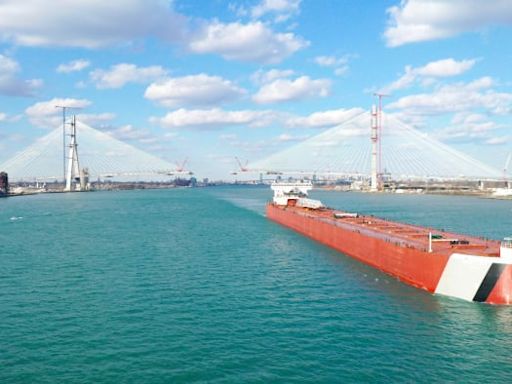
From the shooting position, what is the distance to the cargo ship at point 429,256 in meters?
20.1

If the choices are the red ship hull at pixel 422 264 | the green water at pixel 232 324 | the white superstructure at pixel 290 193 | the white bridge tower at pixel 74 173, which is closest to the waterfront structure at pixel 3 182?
the white bridge tower at pixel 74 173

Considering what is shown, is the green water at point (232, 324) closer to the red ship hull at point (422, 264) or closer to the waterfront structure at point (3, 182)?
the red ship hull at point (422, 264)

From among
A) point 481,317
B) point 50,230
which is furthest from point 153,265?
point 50,230

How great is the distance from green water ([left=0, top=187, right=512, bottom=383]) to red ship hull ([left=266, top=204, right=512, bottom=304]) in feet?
2.28

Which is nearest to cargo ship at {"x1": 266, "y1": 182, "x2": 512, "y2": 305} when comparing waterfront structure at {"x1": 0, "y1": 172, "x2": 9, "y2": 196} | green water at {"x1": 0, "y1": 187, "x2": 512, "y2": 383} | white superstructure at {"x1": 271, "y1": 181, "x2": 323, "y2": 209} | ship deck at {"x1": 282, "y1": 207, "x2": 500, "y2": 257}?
ship deck at {"x1": 282, "y1": 207, "x2": 500, "y2": 257}

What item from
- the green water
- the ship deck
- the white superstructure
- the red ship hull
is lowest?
the green water

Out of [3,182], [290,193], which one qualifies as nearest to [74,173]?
[3,182]

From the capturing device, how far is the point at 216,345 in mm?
16172

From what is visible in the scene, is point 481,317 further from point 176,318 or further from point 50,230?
point 50,230

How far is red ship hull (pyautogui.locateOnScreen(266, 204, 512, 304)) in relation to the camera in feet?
66.0

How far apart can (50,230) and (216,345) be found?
39014 mm

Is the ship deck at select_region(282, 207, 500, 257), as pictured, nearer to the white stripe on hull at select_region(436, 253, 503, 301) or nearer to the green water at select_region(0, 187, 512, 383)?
the white stripe on hull at select_region(436, 253, 503, 301)

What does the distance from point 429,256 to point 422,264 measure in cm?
88

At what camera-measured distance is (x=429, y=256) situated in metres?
22.8
